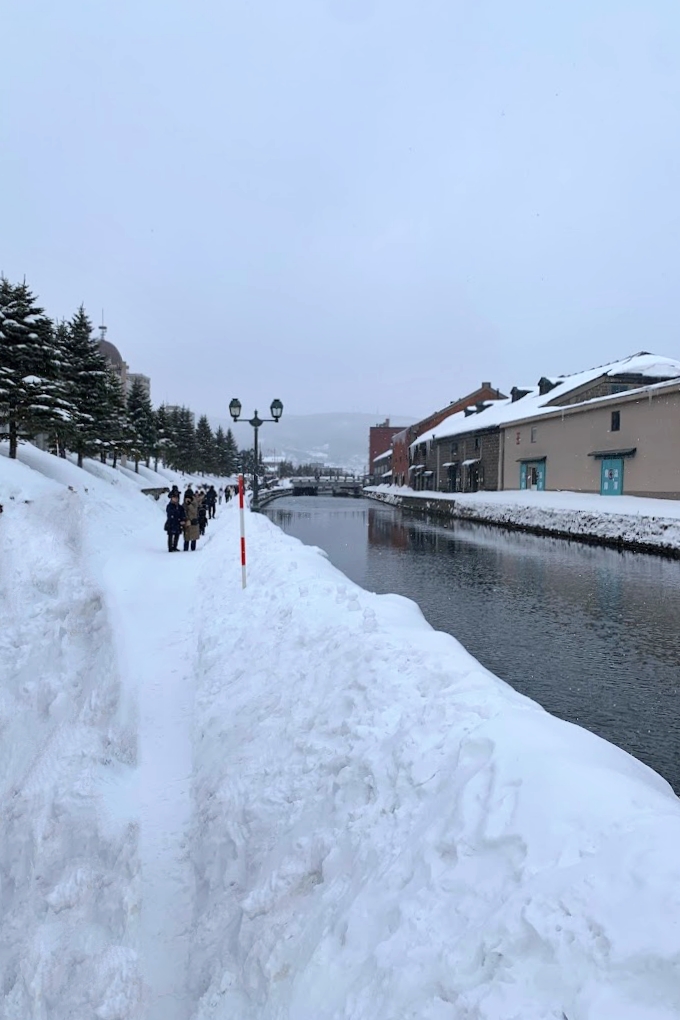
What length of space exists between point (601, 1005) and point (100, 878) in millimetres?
3439

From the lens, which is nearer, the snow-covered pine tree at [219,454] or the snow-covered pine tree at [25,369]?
the snow-covered pine tree at [25,369]

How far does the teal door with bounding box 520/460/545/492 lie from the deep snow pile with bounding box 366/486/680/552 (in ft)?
5.62

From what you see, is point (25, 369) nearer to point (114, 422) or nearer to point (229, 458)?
point (114, 422)

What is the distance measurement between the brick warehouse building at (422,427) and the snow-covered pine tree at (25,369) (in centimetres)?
4591

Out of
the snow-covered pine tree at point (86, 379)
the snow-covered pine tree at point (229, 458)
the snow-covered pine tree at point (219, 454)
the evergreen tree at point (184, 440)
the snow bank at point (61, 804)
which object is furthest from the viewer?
the snow-covered pine tree at point (229, 458)

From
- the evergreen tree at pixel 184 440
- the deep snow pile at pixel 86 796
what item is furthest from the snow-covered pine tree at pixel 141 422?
the deep snow pile at pixel 86 796

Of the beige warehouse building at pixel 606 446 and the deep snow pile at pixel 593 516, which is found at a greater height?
the beige warehouse building at pixel 606 446

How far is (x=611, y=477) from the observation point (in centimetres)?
3262

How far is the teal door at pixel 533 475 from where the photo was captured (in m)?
40.1

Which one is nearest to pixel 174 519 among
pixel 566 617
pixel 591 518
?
pixel 566 617

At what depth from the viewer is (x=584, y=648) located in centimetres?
938

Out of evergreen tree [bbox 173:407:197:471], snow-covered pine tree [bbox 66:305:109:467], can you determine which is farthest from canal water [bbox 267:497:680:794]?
evergreen tree [bbox 173:407:197:471]

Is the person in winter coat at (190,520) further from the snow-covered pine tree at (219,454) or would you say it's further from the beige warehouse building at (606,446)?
the snow-covered pine tree at (219,454)

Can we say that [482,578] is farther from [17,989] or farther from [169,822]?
[17,989]
